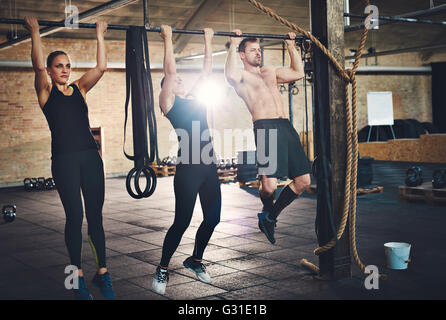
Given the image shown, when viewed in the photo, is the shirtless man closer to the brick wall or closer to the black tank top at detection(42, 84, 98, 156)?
the black tank top at detection(42, 84, 98, 156)

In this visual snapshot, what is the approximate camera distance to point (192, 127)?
3439 millimetres

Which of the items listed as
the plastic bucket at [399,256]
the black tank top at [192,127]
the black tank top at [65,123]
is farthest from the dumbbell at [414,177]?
the black tank top at [65,123]

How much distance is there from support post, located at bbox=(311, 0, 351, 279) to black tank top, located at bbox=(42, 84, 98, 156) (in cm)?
162

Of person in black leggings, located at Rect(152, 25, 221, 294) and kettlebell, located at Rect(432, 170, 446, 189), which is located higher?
person in black leggings, located at Rect(152, 25, 221, 294)

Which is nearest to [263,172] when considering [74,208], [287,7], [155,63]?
[74,208]

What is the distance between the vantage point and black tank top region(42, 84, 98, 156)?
330cm

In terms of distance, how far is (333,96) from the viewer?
3.78 metres

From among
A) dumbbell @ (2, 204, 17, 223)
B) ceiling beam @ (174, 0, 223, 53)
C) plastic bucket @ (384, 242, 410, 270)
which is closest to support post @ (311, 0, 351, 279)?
plastic bucket @ (384, 242, 410, 270)

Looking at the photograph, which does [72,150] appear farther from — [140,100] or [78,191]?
[140,100]

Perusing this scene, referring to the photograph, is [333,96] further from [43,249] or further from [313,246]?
[43,249]

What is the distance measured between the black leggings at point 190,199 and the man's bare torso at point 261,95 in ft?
1.99

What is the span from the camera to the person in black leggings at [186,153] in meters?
3.41

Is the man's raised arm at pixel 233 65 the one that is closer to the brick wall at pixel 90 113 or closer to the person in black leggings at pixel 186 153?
the person in black leggings at pixel 186 153

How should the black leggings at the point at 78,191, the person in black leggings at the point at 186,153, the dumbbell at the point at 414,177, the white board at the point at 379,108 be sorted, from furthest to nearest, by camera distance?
1. the white board at the point at 379,108
2. the dumbbell at the point at 414,177
3. the person in black leggings at the point at 186,153
4. the black leggings at the point at 78,191
